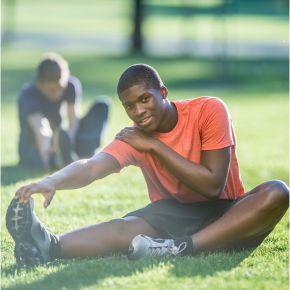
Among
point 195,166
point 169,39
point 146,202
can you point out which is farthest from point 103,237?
point 169,39

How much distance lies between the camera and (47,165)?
390 inches

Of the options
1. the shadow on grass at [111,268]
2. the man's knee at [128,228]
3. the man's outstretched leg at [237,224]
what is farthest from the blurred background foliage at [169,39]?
the shadow on grass at [111,268]

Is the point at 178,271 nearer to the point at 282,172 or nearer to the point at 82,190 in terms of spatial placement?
the point at 82,190

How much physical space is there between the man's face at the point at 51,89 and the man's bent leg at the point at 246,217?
419cm

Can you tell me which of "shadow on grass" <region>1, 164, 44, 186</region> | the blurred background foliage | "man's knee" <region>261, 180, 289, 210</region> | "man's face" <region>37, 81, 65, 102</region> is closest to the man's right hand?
"man's knee" <region>261, 180, 289, 210</region>

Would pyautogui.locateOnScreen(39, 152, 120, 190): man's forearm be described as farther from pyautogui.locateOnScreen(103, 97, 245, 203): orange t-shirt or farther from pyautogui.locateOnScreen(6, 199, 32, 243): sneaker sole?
pyautogui.locateOnScreen(6, 199, 32, 243): sneaker sole

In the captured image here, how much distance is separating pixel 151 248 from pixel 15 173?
400cm

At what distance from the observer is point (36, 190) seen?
577 cm

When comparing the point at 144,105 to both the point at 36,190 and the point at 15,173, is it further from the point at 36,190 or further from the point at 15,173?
the point at 15,173

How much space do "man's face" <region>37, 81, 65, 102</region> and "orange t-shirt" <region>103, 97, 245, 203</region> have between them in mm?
3697

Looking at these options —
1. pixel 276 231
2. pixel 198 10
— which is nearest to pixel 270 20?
pixel 198 10

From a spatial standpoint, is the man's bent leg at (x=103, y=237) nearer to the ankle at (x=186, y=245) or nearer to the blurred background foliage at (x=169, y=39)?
the ankle at (x=186, y=245)

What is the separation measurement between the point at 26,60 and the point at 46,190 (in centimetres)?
1839

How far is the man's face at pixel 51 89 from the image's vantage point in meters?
9.85
